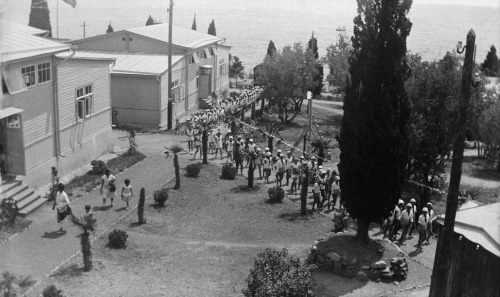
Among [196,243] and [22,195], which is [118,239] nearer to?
[196,243]

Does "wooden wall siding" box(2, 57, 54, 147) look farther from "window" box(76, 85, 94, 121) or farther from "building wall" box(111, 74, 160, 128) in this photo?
"building wall" box(111, 74, 160, 128)

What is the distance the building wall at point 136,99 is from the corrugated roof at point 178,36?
573 centimetres

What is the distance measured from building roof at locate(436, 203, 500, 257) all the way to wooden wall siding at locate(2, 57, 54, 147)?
1265cm

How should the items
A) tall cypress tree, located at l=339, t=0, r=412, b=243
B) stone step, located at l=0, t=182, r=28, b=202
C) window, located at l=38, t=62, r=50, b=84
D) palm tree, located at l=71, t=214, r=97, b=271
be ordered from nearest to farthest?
palm tree, located at l=71, t=214, r=97, b=271
tall cypress tree, located at l=339, t=0, r=412, b=243
stone step, located at l=0, t=182, r=28, b=202
window, located at l=38, t=62, r=50, b=84

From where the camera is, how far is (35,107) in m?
19.4

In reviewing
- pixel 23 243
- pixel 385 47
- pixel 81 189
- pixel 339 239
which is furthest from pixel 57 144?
pixel 385 47

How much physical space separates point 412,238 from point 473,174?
15.2 m

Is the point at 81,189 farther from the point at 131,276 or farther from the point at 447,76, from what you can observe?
the point at 447,76

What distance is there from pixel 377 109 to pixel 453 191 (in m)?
5.88

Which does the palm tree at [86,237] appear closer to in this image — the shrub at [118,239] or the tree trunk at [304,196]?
the shrub at [118,239]

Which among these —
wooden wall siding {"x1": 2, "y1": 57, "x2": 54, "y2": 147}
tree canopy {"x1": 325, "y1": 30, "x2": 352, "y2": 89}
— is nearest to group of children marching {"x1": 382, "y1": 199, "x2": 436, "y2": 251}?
wooden wall siding {"x1": 2, "y1": 57, "x2": 54, "y2": 147}

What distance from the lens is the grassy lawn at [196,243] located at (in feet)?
46.6

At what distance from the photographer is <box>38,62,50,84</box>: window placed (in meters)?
19.4

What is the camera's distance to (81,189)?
21219 mm
